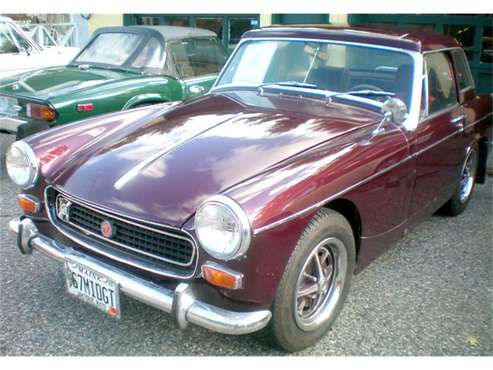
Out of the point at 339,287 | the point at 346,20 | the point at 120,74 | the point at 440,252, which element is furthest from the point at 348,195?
the point at 346,20

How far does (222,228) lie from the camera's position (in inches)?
84.6

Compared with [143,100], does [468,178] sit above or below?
below

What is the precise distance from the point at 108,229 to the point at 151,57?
3.98 meters

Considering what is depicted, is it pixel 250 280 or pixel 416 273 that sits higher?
pixel 250 280

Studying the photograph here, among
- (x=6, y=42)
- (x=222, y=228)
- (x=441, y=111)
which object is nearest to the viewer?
(x=222, y=228)

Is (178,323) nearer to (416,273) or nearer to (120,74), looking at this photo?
(416,273)

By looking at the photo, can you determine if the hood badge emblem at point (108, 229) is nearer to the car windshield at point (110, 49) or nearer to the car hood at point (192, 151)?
the car hood at point (192, 151)

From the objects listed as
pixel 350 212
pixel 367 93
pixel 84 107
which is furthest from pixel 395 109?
pixel 84 107

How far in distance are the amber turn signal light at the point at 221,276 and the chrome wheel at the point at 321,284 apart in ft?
1.34

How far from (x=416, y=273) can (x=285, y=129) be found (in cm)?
142

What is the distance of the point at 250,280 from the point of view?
219cm

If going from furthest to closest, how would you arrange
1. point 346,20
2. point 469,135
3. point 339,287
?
point 346,20 → point 469,135 → point 339,287

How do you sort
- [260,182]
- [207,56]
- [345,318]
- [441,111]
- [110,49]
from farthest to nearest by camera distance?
[207,56] → [110,49] → [441,111] → [345,318] → [260,182]

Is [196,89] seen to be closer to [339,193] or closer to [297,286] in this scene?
[339,193]
